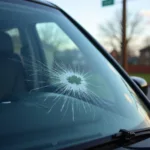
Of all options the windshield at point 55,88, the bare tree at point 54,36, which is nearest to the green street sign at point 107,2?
the windshield at point 55,88

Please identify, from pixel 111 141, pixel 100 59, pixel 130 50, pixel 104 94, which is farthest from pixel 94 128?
pixel 130 50

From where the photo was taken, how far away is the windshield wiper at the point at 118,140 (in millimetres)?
1424

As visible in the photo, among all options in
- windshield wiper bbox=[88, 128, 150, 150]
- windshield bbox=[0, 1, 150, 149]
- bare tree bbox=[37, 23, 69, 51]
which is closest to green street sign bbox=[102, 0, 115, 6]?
windshield bbox=[0, 1, 150, 149]

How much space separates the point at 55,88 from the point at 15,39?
0.38 meters

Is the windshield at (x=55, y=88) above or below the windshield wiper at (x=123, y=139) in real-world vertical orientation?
Answer: above

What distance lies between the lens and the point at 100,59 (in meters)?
1.96

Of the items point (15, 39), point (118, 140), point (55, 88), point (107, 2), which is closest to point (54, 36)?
point (15, 39)

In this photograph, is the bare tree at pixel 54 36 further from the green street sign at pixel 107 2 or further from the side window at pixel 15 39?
the green street sign at pixel 107 2

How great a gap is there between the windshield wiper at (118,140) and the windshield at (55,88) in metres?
0.04

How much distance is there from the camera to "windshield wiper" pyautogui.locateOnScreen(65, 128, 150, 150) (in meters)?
1.42

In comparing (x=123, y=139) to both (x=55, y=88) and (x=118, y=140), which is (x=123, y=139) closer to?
(x=118, y=140)

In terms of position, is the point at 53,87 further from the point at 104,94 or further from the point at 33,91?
the point at 104,94

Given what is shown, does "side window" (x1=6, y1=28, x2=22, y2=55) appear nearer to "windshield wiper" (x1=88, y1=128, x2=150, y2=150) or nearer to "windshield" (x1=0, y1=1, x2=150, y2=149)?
"windshield" (x1=0, y1=1, x2=150, y2=149)

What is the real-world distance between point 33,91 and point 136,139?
49 cm
